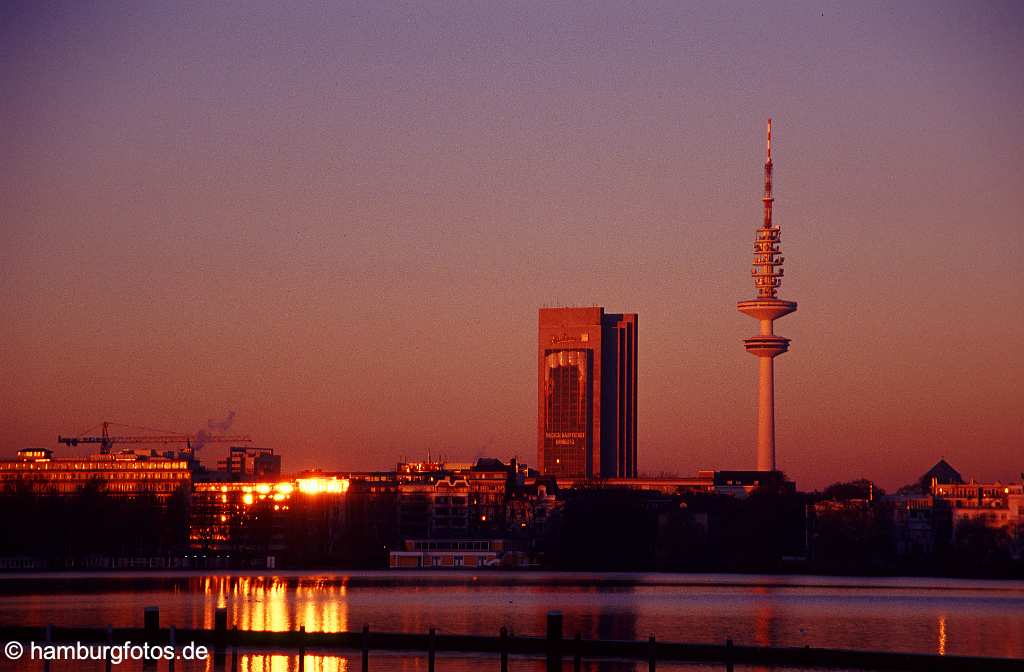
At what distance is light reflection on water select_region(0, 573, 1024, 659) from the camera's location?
291 ft

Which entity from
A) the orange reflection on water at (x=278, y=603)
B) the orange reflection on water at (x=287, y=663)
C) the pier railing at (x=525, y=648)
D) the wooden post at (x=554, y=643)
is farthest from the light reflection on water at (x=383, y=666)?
the orange reflection on water at (x=278, y=603)

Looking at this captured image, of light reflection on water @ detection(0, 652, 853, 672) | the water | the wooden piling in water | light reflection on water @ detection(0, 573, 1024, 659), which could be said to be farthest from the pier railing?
light reflection on water @ detection(0, 573, 1024, 659)

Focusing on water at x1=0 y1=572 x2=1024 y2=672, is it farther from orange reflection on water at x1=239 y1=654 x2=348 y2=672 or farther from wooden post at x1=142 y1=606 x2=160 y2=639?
wooden post at x1=142 y1=606 x2=160 y2=639

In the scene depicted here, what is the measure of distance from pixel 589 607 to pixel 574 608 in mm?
1646

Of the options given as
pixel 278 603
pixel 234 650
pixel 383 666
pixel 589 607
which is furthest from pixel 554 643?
pixel 278 603

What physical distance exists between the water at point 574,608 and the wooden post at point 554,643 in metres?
5.00

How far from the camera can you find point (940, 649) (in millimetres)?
79438

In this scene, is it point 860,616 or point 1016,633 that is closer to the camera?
point 1016,633

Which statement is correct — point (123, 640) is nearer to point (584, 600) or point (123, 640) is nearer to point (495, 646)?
point (495, 646)

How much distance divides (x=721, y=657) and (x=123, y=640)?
62.7 ft

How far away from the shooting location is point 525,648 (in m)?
70.6

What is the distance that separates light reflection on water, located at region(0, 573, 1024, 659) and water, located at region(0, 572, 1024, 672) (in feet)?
0.28

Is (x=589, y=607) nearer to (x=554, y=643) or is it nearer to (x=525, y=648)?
(x=525, y=648)

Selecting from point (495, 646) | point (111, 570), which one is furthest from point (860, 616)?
point (111, 570)
